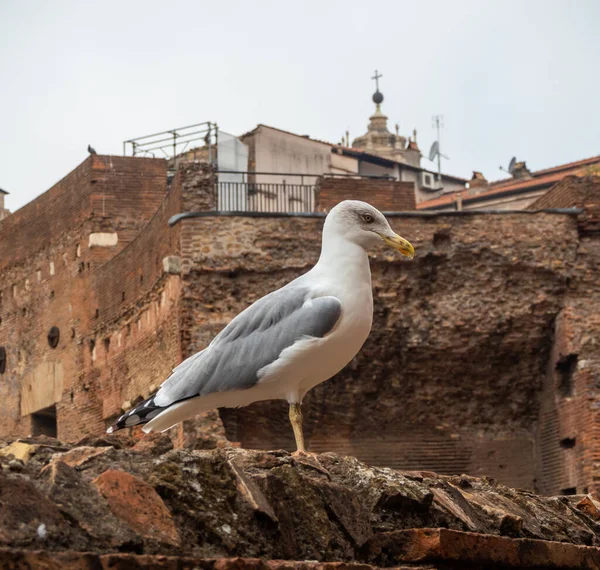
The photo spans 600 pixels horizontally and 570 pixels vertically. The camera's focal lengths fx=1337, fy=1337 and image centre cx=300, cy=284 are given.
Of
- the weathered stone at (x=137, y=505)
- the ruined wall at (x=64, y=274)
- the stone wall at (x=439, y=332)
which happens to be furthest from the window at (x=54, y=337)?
the weathered stone at (x=137, y=505)

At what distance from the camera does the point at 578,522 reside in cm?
488

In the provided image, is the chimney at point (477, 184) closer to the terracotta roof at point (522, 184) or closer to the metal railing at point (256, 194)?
the terracotta roof at point (522, 184)

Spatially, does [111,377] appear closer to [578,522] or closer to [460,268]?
[460,268]

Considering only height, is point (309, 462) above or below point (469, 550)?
above

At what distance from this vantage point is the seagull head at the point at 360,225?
5.60 meters

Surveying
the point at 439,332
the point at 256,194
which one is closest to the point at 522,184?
the point at 256,194

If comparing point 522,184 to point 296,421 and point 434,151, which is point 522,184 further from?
point 296,421

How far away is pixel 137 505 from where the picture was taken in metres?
3.27

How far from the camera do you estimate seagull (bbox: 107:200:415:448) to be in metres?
5.50

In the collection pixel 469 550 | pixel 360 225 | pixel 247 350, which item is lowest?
pixel 469 550

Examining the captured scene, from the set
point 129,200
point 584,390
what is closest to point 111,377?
point 129,200

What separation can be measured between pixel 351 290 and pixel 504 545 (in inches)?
63.2

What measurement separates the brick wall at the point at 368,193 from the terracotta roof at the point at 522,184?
13825mm

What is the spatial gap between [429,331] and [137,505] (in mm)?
13868
